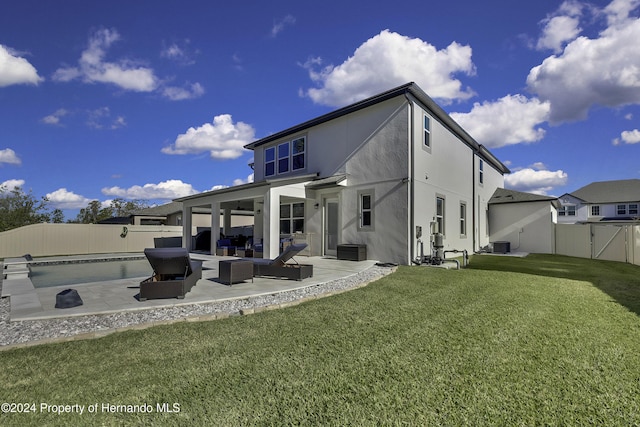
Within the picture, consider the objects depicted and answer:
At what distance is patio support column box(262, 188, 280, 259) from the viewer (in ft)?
41.1

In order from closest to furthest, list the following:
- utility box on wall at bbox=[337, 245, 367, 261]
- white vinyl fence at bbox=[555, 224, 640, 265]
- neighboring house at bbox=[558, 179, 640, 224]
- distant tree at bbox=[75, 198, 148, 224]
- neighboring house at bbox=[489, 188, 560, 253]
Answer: utility box on wall at bbox=[337, 245, 367, 261], white vinyl fence at bbox=[555, 224, 640, 265], neighboring house at bbox=[489, 188, 560, 253], neighboring house at bbox=[558, 179, 640, 224], distant tree at bbox=[75, 198, 148, 224]

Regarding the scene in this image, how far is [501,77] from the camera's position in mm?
13000

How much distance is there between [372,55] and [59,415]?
1582 centimetres

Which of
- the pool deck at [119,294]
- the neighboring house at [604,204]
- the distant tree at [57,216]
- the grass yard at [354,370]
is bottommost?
the grass yard at [354,370]

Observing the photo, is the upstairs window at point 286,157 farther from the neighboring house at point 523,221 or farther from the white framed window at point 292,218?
the neighboring house at point 523,221

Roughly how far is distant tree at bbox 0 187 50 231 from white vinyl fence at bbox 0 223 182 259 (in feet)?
32.1

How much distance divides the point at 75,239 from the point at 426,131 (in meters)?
23.3

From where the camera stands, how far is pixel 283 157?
57.1 ft

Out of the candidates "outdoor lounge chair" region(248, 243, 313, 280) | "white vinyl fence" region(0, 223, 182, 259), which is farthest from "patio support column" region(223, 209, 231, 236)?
"outdoor lounge chair" region(248, 243, 313, 280)

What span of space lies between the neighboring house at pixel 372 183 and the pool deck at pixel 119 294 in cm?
336

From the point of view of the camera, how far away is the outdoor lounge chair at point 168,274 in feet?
20.5

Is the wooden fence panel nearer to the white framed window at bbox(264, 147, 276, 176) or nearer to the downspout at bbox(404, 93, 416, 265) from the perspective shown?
the downspout at bbox(404, 93, 416, 265)

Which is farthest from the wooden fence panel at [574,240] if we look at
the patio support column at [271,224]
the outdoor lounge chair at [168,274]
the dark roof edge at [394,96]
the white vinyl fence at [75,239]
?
the white vinyl fence at [75,239]

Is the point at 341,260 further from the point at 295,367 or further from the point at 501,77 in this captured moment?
the point at 501,77
